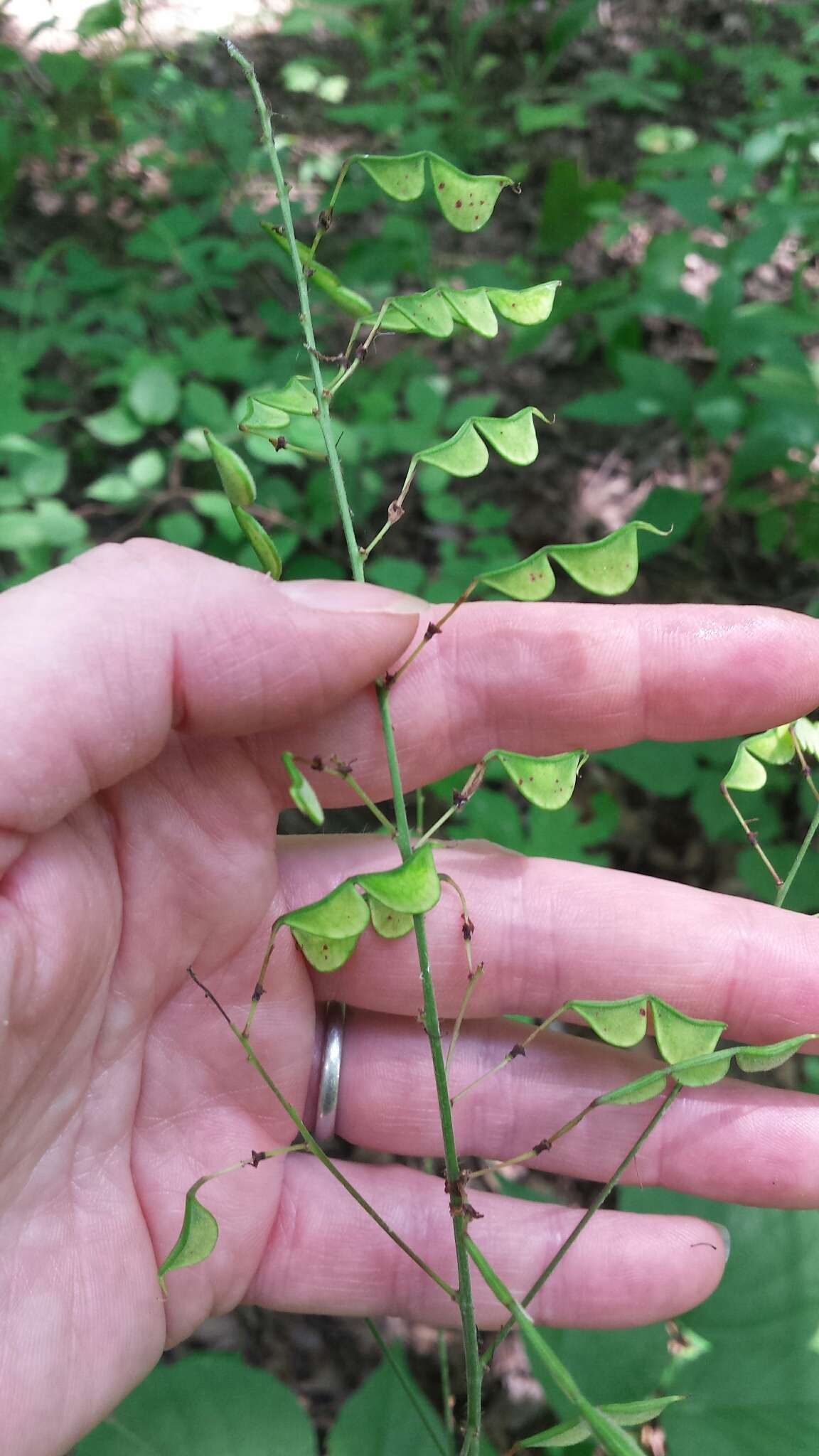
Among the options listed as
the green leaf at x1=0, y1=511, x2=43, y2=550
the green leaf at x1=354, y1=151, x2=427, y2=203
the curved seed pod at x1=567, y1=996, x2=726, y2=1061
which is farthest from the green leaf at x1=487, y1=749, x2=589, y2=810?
the green leaf at x1=0, y1=511, x2=43, y2=550

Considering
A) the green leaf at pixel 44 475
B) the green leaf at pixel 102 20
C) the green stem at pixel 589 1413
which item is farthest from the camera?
the green leaf at pixel 102 20

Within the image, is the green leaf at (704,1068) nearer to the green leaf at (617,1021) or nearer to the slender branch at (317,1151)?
the green leaf at (617,1021)

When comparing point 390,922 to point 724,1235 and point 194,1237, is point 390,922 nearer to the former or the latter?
point 194,1237

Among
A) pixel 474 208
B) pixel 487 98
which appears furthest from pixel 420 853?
pixel 487 98

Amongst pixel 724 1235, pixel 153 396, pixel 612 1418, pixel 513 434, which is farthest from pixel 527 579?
pixel 153 396

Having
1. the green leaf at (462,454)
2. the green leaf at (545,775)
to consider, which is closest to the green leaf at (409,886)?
the green leaf at (545,775)

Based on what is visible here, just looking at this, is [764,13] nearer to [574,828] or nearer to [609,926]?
[574,828]
